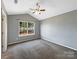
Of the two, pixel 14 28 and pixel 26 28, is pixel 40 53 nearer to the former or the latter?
pixel 14 28

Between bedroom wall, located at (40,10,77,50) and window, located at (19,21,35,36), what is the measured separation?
1.57 metres

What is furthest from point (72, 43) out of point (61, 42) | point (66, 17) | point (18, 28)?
point (18, 28)

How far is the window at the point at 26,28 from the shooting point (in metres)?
7.41

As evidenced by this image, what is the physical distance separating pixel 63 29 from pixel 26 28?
3746 millimetres

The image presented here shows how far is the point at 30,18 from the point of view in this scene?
789 cm

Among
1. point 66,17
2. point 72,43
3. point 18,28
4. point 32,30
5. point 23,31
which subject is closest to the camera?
point 72,43

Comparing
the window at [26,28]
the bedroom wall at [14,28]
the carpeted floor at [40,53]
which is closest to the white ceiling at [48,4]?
the bedroom wall at [14,28]

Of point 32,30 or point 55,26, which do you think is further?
point 32,30

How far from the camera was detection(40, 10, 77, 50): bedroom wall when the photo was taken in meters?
4.68

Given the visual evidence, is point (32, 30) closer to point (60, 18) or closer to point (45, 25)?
point (45, 25)

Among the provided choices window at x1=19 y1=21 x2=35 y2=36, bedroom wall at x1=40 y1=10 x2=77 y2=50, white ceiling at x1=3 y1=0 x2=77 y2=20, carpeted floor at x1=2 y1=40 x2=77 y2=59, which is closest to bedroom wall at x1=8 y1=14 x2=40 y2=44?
window at x1=19 y1=21 x2=35 y2=36

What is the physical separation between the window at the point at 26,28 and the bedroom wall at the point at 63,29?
1574mm

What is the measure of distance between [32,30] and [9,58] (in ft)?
16.9

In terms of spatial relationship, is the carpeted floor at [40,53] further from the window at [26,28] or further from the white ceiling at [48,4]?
the window at [26,28]
